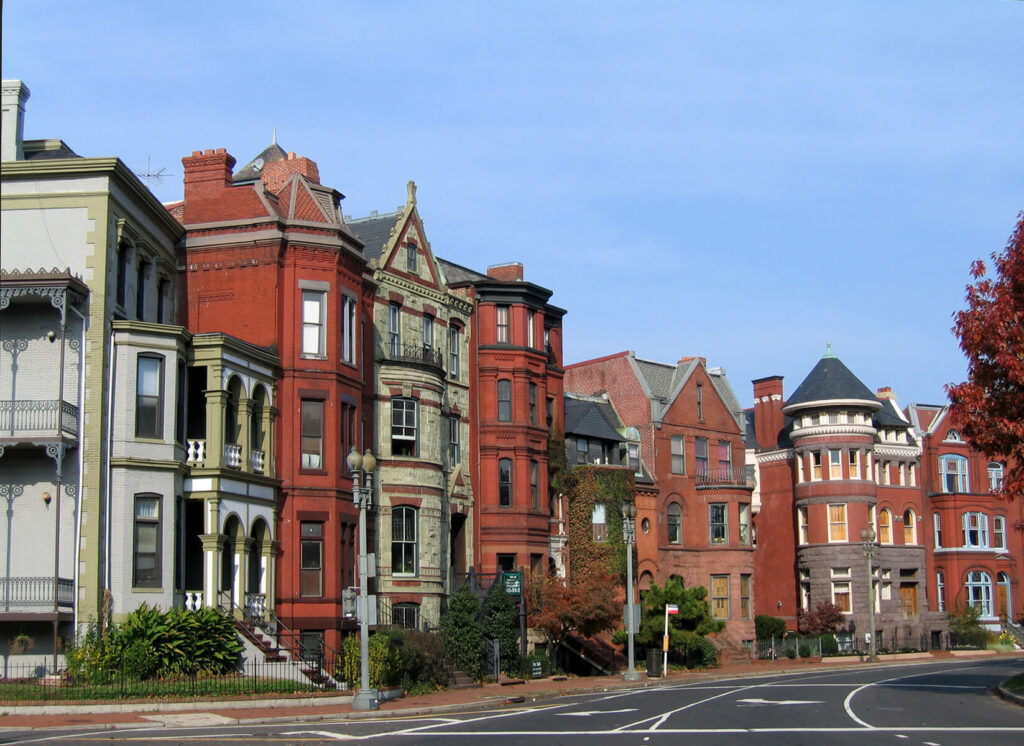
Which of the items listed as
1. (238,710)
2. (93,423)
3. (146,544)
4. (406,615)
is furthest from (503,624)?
(93,423)

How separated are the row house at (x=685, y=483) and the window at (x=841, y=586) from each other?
7275mm

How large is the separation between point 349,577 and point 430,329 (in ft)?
35.4

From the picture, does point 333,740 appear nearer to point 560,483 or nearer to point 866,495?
point 560,483

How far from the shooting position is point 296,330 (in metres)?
38.7

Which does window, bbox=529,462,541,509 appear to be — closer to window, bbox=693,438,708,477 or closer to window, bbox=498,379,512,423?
window, bbox=498,379,512,423

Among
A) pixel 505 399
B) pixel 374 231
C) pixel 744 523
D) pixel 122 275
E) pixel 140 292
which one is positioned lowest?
pixel 744 523

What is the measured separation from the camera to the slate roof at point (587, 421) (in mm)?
56000

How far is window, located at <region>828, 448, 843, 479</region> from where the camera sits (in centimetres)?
6800

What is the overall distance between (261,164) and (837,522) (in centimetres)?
3725

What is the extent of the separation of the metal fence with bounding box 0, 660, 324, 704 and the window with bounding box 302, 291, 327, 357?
10.6 m

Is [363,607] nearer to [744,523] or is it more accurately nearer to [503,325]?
[503,325]

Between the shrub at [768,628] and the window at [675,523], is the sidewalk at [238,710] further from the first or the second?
the shrub at [768,628]

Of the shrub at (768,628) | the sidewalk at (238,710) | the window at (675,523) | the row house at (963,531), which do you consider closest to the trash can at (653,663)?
the sidewalk at (238,710)

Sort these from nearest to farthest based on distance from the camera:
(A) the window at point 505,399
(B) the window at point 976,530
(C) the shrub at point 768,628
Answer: (A) the window at point 505,399
(C) the shrub at point 768,628
(B) the window at point 976,530
